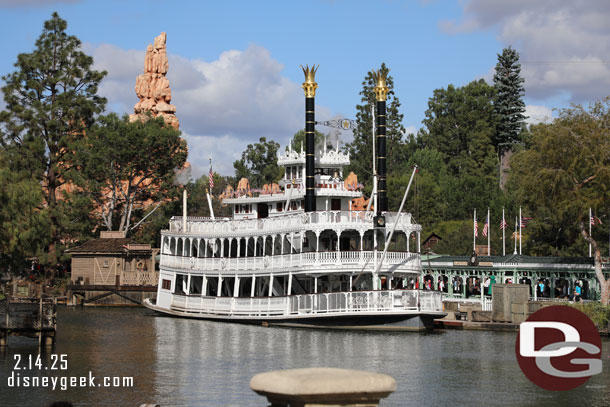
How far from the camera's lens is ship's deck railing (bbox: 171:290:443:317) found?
39531 mm

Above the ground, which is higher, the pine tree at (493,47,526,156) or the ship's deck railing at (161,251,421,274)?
the pine tree at (493,47,526,156)

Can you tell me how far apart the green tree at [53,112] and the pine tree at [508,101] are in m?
47.3

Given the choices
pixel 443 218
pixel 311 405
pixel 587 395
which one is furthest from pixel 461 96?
pixel 311 405

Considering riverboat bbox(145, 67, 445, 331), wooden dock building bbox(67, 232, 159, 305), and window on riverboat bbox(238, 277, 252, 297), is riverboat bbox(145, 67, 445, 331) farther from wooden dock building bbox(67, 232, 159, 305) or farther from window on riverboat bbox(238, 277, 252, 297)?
wooden dock building bbox(67, 232, 159, 305)

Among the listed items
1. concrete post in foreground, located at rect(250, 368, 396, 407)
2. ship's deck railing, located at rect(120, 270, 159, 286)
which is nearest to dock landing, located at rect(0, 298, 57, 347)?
concrete post in foreground, located at rect(250, 368, 396, 407)

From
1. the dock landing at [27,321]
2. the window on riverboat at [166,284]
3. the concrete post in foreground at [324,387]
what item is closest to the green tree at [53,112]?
the window on riverboat at [166,284]

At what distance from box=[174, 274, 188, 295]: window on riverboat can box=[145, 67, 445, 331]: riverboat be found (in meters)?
0.11

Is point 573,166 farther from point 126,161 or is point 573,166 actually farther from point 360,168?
point 360,168

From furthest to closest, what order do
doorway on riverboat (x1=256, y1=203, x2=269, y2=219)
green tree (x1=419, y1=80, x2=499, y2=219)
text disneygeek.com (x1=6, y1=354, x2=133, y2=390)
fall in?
green tree (x1=419, y1=80, x2=499, y2=219), doorway on riverboat (x1=256, y1=203, x2=269, y2=219), text disneygeek.com (x1=6, y1=354, x2=133, y2=390)

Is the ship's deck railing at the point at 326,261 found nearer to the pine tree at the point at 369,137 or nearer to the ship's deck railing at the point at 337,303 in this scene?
the ship's deck railing at the point at 337,303

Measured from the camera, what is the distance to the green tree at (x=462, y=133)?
90.3 m

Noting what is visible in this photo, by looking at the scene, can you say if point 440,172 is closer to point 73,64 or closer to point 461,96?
point 461,96

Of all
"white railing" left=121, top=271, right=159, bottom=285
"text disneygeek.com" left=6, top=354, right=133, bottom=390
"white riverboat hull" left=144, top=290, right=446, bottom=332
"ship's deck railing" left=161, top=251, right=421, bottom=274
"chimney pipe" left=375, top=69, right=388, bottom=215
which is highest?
"chimney pipe" left=375, top=69, right=388, bottom=215

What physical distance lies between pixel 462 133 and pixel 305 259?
6327 cm
